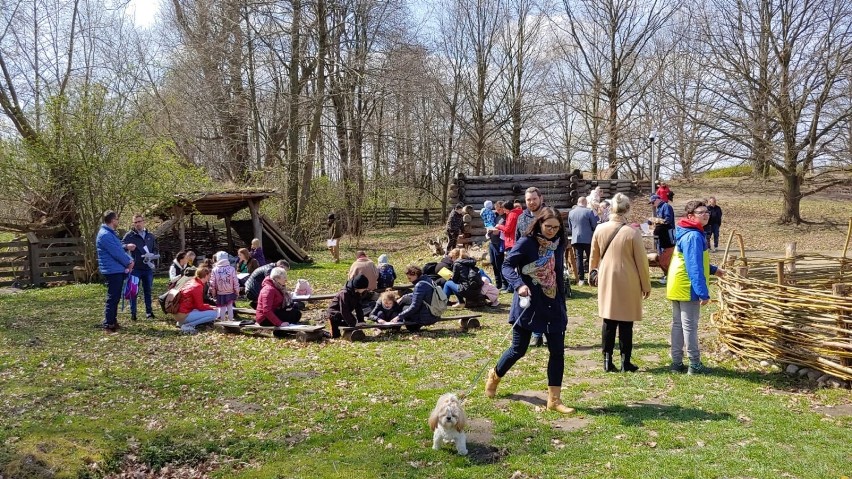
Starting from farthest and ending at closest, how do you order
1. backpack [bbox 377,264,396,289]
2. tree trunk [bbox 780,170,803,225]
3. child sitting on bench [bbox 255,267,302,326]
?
tree trunk [bbox 780,170,803,225] → backpack [bbox 377,264,396,289] → child sitting on bench [bbox 255,267,302,326]

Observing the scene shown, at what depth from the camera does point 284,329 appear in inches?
399

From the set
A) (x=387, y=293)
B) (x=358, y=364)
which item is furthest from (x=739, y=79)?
(x=358, y=364)

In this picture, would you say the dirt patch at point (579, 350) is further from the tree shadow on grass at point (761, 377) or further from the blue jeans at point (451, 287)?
the blue jeans at point (451, 287)

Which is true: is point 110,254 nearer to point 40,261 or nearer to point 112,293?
point 112,293

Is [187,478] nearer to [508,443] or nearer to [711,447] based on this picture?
[508,443]

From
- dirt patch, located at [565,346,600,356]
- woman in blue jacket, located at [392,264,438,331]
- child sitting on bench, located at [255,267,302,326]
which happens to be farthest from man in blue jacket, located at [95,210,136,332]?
dirt patch, located at [565,346,600,356]

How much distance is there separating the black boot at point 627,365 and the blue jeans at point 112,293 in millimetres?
7697

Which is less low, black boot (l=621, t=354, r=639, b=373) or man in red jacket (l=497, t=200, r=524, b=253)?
man in red jacket (l=497, t=200, r=524, b=253)

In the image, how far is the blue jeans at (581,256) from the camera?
12.7 m

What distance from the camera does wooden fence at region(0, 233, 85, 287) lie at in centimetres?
1762

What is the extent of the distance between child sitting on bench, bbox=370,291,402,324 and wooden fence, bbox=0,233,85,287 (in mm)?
11132

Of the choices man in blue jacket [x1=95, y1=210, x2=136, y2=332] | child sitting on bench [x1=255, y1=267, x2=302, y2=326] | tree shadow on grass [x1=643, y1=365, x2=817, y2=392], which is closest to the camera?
tree shadow on grass [x1=643, y1=365, x2=817, y2=392]

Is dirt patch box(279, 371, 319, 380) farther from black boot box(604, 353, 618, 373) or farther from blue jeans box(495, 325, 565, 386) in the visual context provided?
black boot box(604, 353, 618, 373)

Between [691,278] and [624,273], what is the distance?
662 millimetres
